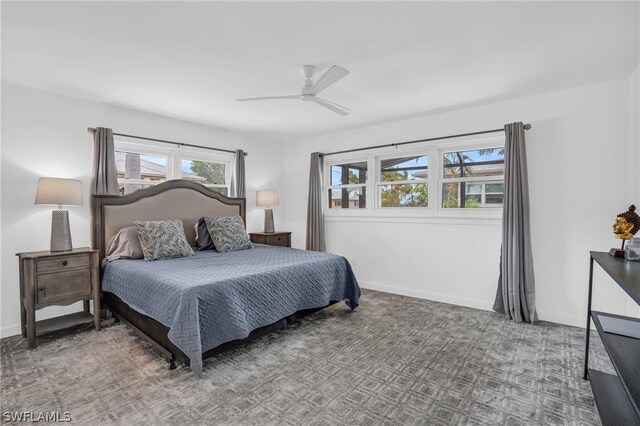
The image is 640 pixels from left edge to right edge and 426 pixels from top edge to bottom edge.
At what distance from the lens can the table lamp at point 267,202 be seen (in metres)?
5.08

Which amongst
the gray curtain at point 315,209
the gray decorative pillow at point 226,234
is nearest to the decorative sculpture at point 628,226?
the gray curtain at point 315,209

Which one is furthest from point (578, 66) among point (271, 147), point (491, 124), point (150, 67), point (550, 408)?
point (271, 147)

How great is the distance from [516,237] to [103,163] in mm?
4545

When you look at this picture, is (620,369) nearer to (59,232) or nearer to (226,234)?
(226,234)

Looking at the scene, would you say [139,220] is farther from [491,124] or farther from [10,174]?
Answer: [491,124]

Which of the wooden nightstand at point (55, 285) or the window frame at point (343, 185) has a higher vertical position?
the window frame at point (343, 185)

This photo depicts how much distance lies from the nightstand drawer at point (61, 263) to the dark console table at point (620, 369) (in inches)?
157

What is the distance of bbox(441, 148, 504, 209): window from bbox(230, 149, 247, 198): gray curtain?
2.93 metres

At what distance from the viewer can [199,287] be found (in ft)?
7.58

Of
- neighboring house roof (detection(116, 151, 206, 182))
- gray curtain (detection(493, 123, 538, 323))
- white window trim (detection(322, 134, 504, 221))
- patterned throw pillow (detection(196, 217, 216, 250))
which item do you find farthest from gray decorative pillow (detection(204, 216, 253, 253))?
gray curtain (detection(493, 123, 538, 323))

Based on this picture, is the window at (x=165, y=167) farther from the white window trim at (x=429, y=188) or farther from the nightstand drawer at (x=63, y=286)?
the white window trim at (x=429, y=188)

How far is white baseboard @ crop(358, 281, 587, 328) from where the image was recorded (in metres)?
3.29

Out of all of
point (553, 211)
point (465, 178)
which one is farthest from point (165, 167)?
point (553, 211)

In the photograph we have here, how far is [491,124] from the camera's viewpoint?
3.73 m
